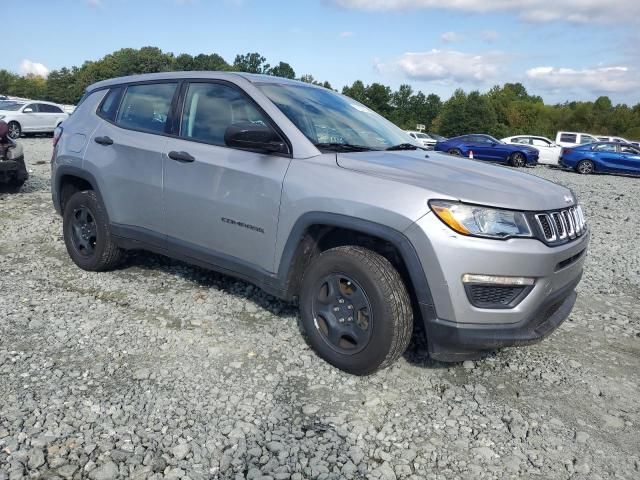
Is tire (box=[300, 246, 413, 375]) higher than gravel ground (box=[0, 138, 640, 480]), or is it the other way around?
tire (box=[300, 246, 413, 375])

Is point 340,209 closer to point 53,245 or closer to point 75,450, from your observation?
point 75,450

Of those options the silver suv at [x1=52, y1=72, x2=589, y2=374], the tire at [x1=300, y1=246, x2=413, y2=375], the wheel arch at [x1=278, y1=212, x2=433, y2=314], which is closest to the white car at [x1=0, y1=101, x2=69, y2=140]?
the silver suv at [x1=52, y1=72, x2=589, y2=374]

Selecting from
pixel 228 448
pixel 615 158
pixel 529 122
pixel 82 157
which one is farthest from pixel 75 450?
pixel 529 122

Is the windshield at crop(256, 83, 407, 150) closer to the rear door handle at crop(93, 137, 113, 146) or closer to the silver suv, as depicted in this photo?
the silver suv

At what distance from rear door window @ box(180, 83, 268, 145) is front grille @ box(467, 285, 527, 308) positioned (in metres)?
1.76

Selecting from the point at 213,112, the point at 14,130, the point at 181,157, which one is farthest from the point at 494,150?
the point at 181,157

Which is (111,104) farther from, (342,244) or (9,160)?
(9,160)

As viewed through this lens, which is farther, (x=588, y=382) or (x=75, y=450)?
(x=588, y=382)

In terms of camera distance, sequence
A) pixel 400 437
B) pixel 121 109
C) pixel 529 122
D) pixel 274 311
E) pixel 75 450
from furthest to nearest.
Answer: pixel 529 122 → pixel 121 109 → pixel 274 311 → pixel 400 437 → pixel 75 450

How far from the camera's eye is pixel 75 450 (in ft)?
8.11

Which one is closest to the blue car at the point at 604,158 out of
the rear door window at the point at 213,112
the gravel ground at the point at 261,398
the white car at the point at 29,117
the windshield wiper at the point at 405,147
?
the gravel ground at the point at 261,398

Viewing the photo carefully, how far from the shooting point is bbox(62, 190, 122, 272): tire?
4.67 meters

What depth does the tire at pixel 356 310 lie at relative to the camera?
2967 mm

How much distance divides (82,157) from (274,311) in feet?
7.23
